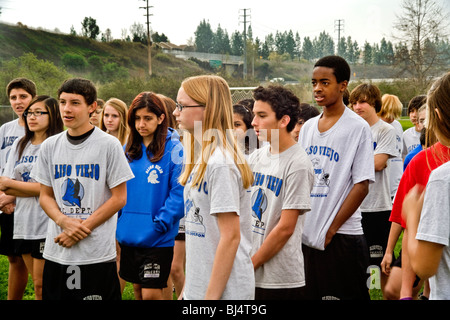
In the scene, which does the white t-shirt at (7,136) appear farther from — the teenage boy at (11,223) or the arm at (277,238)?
the arm at (277,238)

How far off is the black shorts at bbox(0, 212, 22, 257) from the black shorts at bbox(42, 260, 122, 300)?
141 cm

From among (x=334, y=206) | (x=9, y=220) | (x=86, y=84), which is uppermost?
(x=86, y=84)

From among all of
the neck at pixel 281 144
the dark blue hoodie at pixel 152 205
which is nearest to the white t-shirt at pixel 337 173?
the neck at pixel 281 144

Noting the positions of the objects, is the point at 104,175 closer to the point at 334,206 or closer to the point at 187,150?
the point at 187,150

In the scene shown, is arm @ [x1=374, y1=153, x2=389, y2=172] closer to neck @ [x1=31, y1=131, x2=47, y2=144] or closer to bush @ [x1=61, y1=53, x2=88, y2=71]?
neck @ [x1=31, y1=131, x2=47, y2=144]

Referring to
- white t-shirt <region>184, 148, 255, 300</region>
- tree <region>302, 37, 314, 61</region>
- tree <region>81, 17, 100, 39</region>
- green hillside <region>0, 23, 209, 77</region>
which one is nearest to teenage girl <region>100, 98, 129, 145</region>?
white t-shirt <region>184, 148, 255, 300</region>

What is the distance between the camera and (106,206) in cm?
Result: 336

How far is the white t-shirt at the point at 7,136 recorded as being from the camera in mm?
4941

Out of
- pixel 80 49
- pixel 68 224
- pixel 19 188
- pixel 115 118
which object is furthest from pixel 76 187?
pixel 80 49

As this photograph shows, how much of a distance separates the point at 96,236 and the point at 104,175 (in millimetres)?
455

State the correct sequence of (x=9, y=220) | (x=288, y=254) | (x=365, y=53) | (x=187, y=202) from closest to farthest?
(x=187, y=202) < (x=288, y=254) < (x=9, y=220) < (x=365, y=53)

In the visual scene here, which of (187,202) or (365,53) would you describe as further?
(365,53)

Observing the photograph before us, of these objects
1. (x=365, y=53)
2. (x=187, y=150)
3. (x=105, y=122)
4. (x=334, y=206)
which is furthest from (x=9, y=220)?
(x=365, y=53)

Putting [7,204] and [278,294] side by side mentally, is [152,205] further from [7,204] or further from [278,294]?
[7,204]
